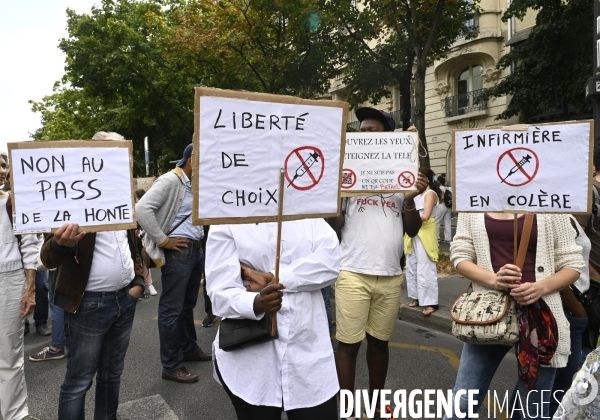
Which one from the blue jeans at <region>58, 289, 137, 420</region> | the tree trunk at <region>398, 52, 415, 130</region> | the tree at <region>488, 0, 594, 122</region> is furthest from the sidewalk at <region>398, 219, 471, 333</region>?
the tree at <region>488, 0, 594, 122</region>

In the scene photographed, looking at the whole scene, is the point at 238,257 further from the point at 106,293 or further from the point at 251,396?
the point at 106,293

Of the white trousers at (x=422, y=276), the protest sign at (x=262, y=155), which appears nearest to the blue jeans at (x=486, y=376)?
the protest sign at (x=262, y=155)

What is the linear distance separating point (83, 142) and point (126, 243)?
0.85 m

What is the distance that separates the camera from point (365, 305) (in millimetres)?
3307

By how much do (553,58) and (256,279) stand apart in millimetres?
15383

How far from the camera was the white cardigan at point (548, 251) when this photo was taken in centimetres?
Answer: 245

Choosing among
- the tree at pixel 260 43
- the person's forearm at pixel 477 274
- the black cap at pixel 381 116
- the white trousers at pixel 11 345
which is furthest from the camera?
the tree at pixel 260 43

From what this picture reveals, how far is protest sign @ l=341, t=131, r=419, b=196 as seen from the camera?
3404mm

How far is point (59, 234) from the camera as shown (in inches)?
94.1

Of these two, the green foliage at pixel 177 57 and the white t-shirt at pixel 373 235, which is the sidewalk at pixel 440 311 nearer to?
the white t-shirt at pixel 373 235

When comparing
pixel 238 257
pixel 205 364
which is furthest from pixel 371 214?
pixel 205 364

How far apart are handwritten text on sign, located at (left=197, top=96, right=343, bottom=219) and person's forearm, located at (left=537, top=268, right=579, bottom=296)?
1.07 metres

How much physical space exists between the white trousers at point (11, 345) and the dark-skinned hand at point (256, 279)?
6.73 ft

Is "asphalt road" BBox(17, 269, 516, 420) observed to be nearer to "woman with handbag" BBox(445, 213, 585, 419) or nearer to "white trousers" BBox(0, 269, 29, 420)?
"white trousers" BBox(0, 269, 29, 420)
